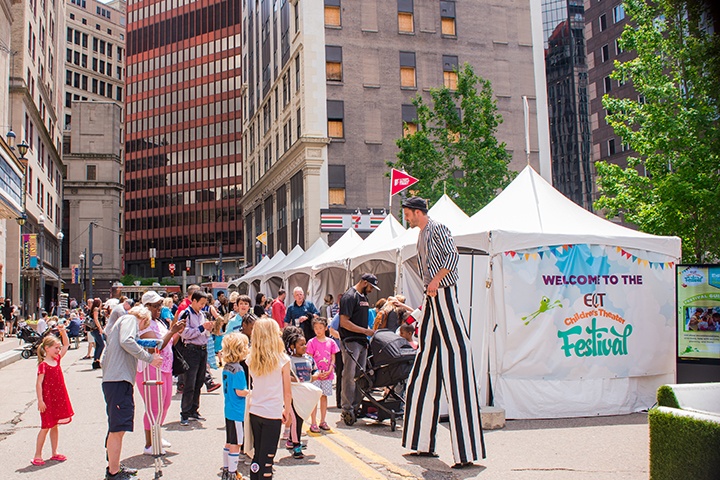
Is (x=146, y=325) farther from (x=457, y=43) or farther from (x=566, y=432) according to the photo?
(x=457, y=43)

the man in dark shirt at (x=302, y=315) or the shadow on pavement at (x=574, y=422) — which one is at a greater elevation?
the man in dark shirt at (x=302, y=315)

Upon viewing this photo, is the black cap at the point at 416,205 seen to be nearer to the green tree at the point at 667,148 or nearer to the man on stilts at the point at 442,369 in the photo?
the man on stilts at the point at 442,369

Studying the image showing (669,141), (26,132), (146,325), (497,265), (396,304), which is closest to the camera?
(146,325)

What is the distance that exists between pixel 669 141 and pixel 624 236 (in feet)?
34.9

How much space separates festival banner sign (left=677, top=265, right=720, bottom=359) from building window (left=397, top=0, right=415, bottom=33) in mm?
38311

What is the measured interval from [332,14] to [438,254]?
39959 millimetres

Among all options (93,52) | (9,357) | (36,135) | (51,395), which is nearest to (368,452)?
(51,395)

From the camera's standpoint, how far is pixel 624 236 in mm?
10211

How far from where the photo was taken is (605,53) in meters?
62.3

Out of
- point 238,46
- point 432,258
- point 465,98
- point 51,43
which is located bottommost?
point 432,258

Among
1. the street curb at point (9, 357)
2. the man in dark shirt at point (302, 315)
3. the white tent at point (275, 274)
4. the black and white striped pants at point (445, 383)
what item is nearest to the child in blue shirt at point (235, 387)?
the black and white striped pants at point (445, 383)

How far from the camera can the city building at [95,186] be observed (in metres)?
88.6

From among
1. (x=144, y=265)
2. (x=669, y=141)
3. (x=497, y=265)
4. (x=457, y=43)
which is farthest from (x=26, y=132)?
(x=144, y=265)

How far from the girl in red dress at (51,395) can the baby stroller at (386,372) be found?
3415mm
